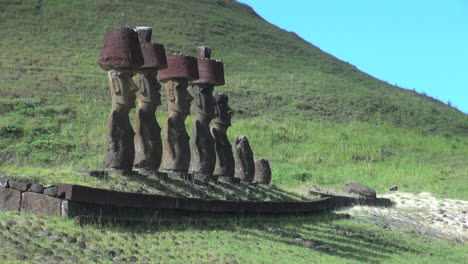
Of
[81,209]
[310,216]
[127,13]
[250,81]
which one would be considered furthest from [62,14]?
[81,209]

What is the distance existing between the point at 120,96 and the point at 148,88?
4.93 ft

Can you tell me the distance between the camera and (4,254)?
777 centimetres

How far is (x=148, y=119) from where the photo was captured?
1329cm

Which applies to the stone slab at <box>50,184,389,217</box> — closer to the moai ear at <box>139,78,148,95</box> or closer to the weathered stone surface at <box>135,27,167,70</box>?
the moai ear at <box>139,78,148,95</box>

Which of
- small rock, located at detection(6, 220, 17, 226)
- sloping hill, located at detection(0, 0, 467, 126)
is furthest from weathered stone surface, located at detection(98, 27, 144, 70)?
sloping hill, located at detection(0, 0, 467, 126)

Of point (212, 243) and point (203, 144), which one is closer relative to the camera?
point (212, 243)

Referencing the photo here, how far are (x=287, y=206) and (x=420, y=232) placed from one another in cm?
301

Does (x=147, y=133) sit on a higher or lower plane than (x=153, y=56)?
lower

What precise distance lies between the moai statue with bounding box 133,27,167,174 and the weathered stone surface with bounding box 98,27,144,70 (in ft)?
3.49

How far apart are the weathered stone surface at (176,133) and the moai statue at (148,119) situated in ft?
2.73

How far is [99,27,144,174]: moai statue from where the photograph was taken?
39.4ft

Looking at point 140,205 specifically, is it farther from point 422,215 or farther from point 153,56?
point 422,215

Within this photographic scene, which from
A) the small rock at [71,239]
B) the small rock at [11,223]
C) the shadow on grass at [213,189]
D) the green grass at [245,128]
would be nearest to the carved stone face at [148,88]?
the shadow on grass at [213,189]

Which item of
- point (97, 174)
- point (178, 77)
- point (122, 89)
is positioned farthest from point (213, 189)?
point (97, 174)
